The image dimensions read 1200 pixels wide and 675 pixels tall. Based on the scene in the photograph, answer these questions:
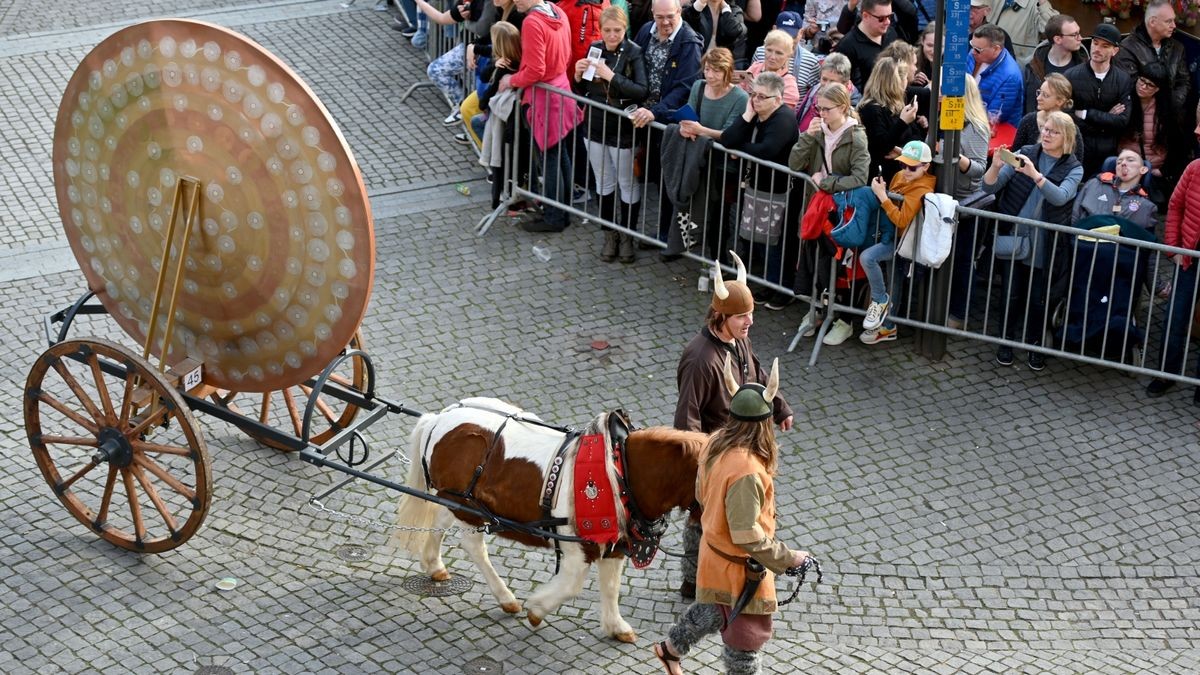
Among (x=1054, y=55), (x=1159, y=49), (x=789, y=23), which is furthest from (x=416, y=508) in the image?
(x=1159, y=49)

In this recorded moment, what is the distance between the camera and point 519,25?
506 inches

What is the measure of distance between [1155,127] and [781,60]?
296cm

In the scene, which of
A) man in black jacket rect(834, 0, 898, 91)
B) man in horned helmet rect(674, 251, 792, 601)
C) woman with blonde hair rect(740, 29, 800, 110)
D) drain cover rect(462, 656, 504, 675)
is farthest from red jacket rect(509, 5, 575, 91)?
drain cover rect(462, 656, 504, 675)

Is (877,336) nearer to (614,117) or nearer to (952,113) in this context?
(952,113)

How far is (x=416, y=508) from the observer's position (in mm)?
8391

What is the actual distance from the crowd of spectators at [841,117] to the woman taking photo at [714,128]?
0.01 m

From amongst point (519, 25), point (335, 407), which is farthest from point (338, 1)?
point (335, 407)

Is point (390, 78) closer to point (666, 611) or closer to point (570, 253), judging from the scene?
point (570, 253)

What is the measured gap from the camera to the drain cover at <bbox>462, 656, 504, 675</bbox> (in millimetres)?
8023

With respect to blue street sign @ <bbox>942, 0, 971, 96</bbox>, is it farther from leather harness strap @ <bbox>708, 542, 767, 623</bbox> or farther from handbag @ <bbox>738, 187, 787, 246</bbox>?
leather harness strap @ <bbox>708, 542, 767, 623</bbox>

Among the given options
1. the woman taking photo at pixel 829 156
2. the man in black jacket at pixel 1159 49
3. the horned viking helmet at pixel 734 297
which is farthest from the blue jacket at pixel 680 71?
the horned viking helmet at pixel 734 297

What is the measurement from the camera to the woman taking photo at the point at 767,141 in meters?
10.9

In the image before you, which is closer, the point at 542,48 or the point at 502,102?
the point at 542,48

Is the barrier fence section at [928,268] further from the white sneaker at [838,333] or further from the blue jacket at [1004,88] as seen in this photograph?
the blue jacket at [1004,88]
